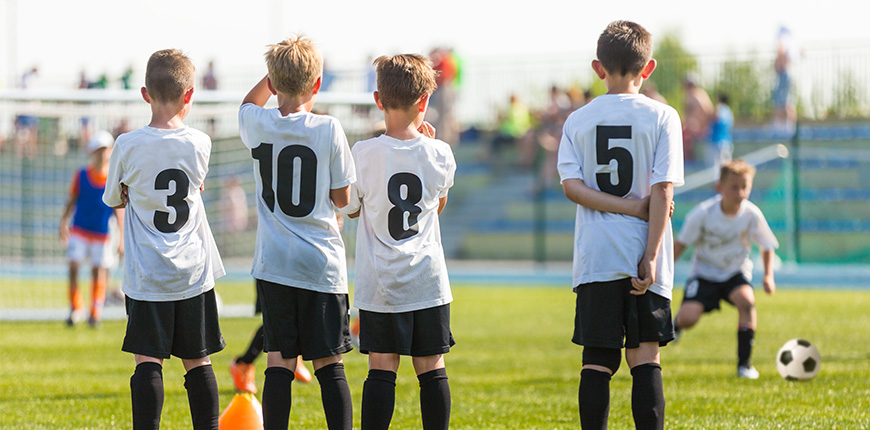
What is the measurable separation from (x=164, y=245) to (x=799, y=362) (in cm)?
439

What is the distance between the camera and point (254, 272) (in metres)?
4.19

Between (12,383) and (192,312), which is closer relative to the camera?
(192,312)

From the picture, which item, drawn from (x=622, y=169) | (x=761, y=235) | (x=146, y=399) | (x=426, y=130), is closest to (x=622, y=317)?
(x=622, y=169)

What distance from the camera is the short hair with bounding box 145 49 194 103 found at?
4293mm

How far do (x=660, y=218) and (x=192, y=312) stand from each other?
199 cm

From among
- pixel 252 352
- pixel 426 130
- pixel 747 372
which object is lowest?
pixel 747 372

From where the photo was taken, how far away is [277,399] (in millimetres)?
4141

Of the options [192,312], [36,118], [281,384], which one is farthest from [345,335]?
[36,118]

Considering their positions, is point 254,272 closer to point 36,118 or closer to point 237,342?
point 237,342

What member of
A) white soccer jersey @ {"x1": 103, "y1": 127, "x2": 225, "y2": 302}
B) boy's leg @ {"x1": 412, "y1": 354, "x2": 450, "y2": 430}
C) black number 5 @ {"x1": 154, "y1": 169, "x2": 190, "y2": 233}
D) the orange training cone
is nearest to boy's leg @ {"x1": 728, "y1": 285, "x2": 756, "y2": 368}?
boy's leg @ {"x1": 412, "y1": 354, "x2": 450, "y2": 430}

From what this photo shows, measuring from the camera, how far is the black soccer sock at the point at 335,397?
4.14 meters

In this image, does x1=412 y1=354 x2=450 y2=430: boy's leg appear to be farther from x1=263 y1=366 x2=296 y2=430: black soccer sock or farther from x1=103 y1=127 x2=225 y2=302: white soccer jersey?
x1=103 y1=127 x2=225 y2=302: white soccer jersey

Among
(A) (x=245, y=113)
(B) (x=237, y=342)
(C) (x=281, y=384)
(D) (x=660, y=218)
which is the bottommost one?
(B) (x=237, y=342)

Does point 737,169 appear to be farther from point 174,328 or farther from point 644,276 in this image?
point 174,328
